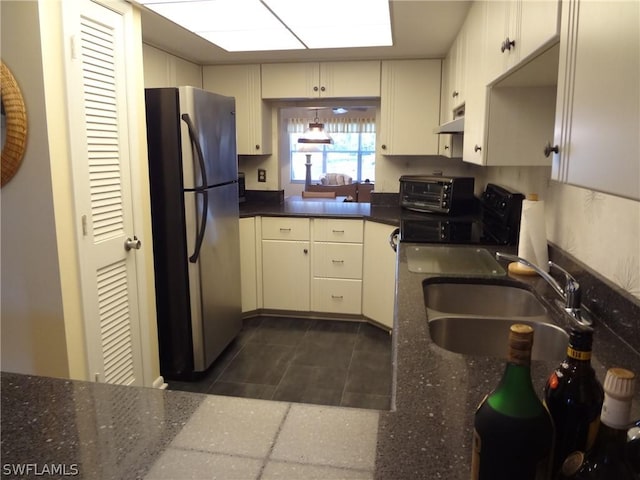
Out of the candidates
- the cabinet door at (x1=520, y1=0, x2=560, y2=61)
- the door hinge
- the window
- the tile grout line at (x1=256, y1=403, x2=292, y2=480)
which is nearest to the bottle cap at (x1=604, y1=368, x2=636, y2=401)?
the tile grout line at (x1=256, y1=403, x2=292, y2=480)

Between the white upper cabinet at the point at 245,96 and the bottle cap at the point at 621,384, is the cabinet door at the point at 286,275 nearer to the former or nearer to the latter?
the white upper cabinet at the point at 245,96

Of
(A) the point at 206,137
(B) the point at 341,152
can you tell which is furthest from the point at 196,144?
(B) the point at 341,152

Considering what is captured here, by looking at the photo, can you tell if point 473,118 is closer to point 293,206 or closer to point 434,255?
point 434,255

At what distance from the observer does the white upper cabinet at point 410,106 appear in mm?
3729

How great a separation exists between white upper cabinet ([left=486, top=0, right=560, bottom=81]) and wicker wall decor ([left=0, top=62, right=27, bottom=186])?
1.68 metres

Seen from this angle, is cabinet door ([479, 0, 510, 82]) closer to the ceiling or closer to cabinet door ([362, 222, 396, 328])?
the ceiling

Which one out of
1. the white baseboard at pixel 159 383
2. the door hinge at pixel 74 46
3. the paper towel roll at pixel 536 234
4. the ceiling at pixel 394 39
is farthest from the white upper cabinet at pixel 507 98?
the white baseboard at pixel 159 383

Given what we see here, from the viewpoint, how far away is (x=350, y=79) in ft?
12.6

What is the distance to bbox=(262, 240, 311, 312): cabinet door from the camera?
3.72m

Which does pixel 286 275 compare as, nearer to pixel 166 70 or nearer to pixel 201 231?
pixel 201 231

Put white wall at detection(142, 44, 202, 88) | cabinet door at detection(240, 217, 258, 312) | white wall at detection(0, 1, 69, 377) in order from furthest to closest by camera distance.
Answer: cabinet door at detection(240, 217, 258, 312) → white wall at detection(142, 44, 202, 88) → white wall at detection(0, 1, 69, 377)

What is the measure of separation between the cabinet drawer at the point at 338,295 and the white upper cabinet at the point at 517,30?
222 centimetres

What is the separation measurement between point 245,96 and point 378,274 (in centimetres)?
186

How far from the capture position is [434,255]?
2221 millimetres
